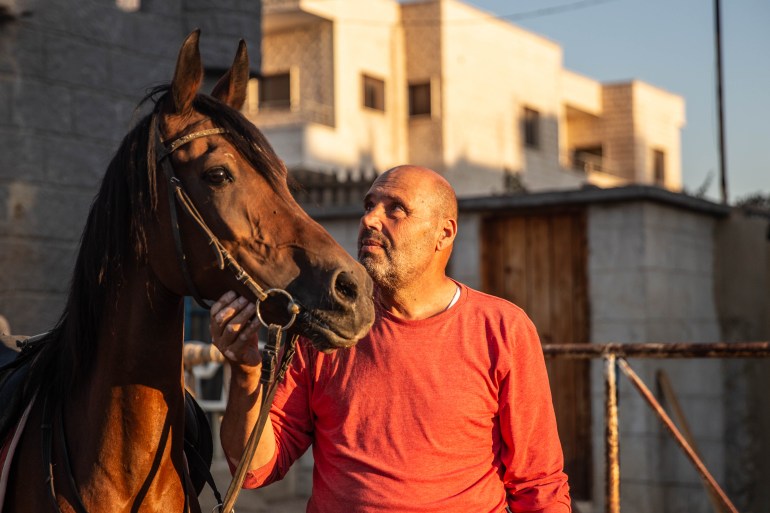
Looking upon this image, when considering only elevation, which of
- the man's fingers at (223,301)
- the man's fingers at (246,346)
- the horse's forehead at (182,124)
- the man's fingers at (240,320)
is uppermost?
the horse's forehead at (182,124)

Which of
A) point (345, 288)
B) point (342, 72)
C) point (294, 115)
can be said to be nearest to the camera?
point (345, 288)

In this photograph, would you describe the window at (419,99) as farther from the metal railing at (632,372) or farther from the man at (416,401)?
the man at (416,401)

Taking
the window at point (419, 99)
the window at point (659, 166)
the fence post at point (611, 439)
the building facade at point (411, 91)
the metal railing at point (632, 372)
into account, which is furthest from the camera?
the window at point (659, 166)

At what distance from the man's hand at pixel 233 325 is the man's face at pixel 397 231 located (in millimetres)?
489

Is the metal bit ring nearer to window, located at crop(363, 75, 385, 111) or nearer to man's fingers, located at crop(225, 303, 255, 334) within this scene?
man's fingers, located at crop(225, 303, 255, 334)

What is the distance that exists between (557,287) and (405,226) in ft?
20.5

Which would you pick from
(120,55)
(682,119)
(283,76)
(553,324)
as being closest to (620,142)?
(682,119)

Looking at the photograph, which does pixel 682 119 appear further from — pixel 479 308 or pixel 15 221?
pixel 479 308

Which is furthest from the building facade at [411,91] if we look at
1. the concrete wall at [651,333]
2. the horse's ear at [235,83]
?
the horse's ear at [235,83]

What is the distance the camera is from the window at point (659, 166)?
39.6m

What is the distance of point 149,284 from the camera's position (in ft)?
9.55

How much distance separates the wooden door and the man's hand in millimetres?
6412

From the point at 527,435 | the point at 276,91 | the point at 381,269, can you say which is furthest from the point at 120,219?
the point at 276,91

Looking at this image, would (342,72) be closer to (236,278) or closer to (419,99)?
(419,99)
